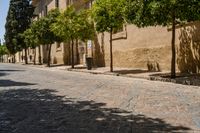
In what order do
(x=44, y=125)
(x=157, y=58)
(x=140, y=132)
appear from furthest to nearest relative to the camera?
(x=157, y=58)
(x=44, y=125)
(x=140, y=132)

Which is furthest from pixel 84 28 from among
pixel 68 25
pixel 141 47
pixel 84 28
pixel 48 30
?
pixel 48 30

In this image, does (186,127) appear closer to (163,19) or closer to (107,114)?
(107,114)

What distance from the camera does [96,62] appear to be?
3497 centimetres

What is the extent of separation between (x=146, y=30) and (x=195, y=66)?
247 inches

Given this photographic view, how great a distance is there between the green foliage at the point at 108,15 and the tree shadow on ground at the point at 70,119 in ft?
44.0

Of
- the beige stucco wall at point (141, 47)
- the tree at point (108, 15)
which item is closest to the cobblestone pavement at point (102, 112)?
the beige stucco wall at point (141, 47)

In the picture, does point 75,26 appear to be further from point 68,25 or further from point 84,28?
point 68,25

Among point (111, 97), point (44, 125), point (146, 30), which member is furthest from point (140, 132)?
point (146, 30)

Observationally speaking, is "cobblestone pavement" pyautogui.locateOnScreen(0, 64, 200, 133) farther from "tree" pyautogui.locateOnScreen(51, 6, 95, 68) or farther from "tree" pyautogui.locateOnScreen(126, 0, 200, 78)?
"tree" pyautogui.locateOnScreen(51, 6, 95, 68)

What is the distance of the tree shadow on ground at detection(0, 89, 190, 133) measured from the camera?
7.48m

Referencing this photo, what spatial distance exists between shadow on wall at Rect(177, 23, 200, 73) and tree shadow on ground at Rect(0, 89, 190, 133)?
10.0 metres

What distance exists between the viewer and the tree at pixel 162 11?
17062mm

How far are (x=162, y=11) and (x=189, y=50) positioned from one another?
12.4 feet

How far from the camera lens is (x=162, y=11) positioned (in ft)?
58.4
